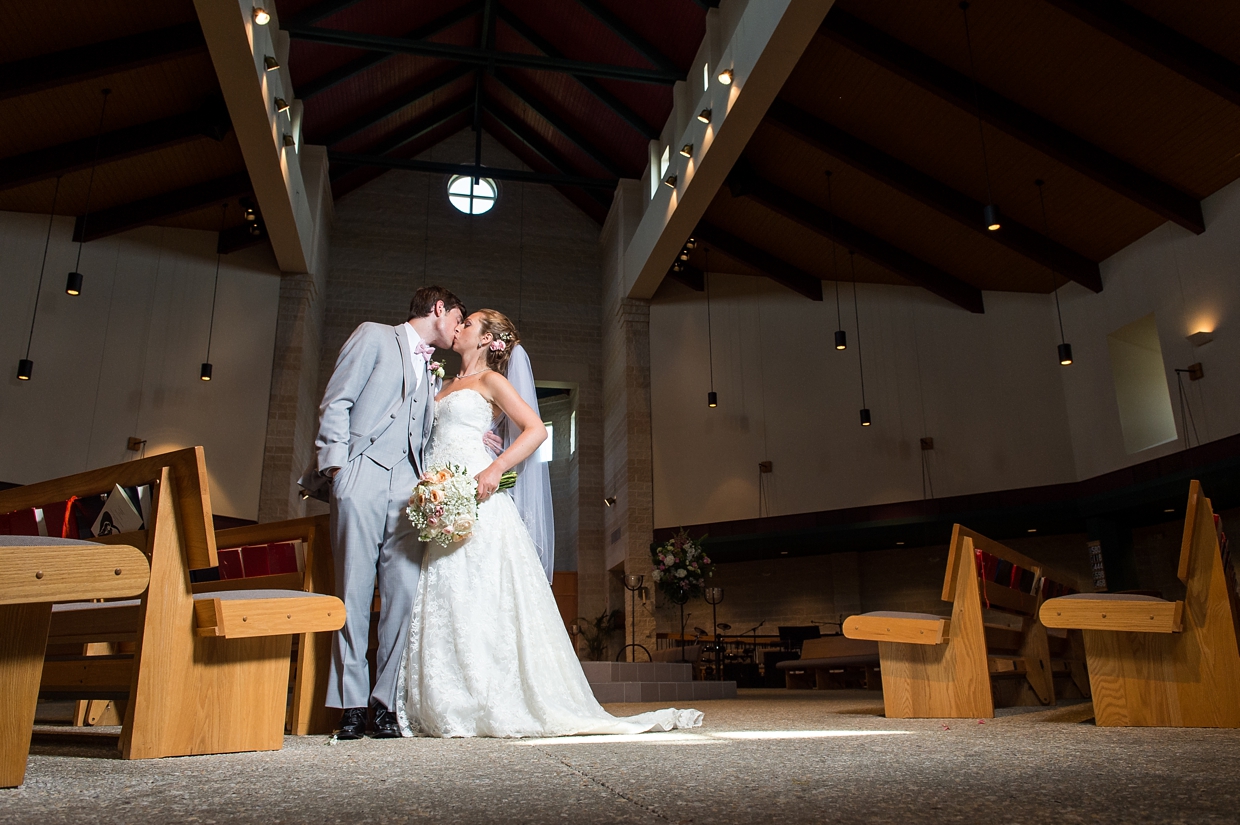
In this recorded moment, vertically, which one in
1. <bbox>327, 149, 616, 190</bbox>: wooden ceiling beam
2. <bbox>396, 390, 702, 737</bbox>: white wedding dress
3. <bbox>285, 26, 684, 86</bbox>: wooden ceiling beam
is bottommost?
<bbox>396, 390, 702, 737</bbox>: white wedding dress

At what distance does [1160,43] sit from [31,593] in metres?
9.30

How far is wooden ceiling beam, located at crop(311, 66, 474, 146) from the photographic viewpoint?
13727 mm

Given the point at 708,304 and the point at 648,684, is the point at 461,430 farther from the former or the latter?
the point at 708,304

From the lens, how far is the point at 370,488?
3.03 meters

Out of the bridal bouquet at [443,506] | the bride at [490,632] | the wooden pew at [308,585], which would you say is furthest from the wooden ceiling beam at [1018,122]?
the wooden pew at [308,585]

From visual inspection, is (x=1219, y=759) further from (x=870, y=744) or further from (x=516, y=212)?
(x=516, y=212)

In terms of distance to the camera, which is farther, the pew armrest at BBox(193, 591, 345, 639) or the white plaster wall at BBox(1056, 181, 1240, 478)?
the white plaster wall at BBox(1056, 181, 1240, 478)

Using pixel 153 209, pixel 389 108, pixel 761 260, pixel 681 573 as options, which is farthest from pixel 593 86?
pixel 681 573

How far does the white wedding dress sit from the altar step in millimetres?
5062

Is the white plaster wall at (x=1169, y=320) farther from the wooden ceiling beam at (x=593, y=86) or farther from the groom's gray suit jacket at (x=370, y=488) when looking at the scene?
the groom's gray suit jacket at (x=370, y=488)

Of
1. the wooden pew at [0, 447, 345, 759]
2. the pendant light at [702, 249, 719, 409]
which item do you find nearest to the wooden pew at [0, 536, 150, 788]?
the wooden pew at [0, 447, 345, 759]

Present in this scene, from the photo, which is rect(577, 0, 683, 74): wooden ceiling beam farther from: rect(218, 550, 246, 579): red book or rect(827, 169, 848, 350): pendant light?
rect(218, 550, 246, 579): red book

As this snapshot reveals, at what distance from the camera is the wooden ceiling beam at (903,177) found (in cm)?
1032

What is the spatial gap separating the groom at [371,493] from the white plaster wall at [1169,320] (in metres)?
9.46
